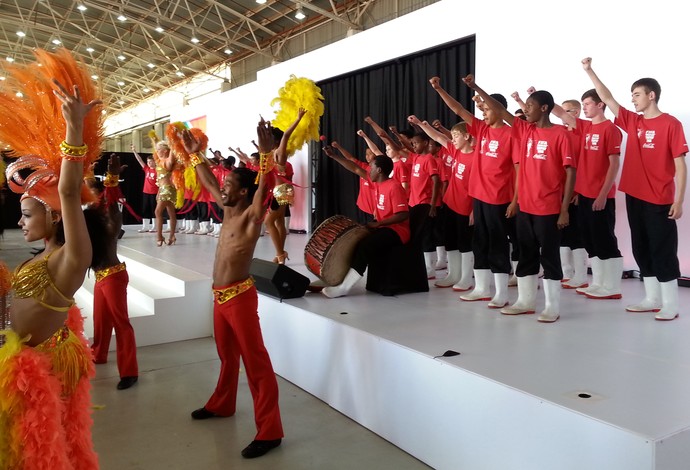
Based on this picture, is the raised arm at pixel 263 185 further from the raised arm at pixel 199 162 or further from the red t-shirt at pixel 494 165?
the red t-shirt at pixel 494 165

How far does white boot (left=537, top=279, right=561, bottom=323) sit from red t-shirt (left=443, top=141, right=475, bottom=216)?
1220 millimetres

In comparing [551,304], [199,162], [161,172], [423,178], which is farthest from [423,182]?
[161,172]

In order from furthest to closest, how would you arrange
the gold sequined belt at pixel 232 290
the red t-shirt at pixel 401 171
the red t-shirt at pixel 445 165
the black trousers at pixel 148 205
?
the black trousers at pixel 148 205
the red t-shirt at pixel 401 171
the red t-shirt at pixel 445 165
the gold sequined belt at pixel 232 290

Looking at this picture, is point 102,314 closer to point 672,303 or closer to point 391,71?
point 672,303

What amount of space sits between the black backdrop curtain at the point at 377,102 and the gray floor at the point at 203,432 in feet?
16.1

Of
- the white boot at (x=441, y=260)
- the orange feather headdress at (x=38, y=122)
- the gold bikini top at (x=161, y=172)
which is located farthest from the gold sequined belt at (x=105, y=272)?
the gold bikini top at (x=161, y=172)

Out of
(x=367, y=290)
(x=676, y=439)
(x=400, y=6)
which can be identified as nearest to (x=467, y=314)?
(x=367, y=290)

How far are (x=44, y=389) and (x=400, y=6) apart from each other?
11.6 metres

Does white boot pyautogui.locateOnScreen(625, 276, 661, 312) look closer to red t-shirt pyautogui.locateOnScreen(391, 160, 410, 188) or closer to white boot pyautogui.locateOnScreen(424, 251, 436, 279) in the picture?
white boot pyautogui.locateOnScreen(424, 251, 436, 279)

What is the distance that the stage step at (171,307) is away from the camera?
4.59 metres

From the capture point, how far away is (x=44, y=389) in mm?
1633

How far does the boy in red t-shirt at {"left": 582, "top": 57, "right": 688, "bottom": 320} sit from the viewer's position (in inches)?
135

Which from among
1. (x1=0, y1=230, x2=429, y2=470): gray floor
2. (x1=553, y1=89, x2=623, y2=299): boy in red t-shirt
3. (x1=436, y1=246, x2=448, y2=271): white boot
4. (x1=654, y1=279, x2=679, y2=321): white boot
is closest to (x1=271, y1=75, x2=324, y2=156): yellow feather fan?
(x1=436, y1=246, x2=448, y2=271): white boot

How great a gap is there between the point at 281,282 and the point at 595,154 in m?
2.50
